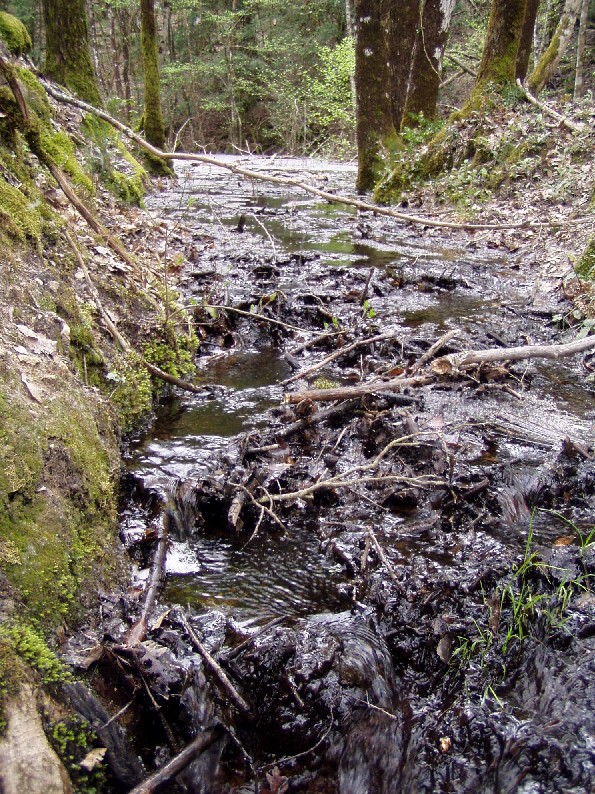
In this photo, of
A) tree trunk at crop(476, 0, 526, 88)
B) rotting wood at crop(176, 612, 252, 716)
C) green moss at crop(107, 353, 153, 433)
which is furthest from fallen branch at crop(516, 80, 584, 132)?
rotting wood at crop(176, 612, 252, 716)

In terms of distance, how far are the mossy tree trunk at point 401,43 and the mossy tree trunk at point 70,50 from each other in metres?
A: 7.01

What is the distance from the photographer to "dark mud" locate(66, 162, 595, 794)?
216 cm

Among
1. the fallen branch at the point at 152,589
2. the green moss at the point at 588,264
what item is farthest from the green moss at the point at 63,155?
the green moss at the point at 588,264

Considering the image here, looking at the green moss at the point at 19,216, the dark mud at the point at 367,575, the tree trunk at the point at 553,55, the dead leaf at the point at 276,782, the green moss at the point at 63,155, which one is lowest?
the dead leaf at the point at 276,782

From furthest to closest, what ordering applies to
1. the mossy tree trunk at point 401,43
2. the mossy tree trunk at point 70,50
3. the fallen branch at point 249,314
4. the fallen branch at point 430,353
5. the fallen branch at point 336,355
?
1. the mossy tree trunk at point 401,43
2. the mossy tree trunk at point 70,50
3. the fallen branch at point 249,314
4. the fallen branch at point 336,355
5. the fallen branch at point 430,353

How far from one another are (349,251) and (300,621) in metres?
7.21

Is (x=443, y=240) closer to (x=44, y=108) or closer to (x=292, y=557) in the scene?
(x=44, y=108)

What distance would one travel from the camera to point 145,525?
3.13 metres

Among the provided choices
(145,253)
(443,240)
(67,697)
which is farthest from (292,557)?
(443,240)

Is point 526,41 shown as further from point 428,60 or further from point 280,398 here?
point 280,398

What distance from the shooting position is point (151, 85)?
50.3 ft

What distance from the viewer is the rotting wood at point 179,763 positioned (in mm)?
1852

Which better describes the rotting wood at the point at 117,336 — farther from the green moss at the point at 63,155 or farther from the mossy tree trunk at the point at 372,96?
the mossy tree trunk at the point at 372,96

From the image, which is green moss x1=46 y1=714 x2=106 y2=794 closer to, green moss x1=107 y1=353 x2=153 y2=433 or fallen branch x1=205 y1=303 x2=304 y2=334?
green moss x1=107 y1=353 x2=153 y2=433
